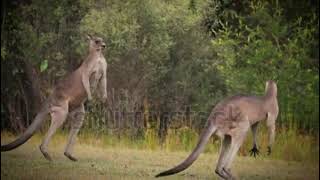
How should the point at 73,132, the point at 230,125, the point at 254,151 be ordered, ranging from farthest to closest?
the point at 73,132, the point at 254,151, the point at 230,125

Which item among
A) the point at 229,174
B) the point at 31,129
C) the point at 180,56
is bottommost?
the point at 229,174

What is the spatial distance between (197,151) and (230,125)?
0.26 metres

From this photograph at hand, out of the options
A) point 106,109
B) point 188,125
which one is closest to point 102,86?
point 106,109

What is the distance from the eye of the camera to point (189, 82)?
22.8 feet

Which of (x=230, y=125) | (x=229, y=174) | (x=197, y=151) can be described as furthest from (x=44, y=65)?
(x=229, y=174)

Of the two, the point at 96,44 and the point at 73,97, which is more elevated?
the point at 96,44

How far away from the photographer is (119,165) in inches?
273

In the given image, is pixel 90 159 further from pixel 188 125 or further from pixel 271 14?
pixel 271 14

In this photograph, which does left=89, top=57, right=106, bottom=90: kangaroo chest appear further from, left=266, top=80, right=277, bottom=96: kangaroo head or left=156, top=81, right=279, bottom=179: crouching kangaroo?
left=266, top=80, right=277, bottom=96: kangaroo head

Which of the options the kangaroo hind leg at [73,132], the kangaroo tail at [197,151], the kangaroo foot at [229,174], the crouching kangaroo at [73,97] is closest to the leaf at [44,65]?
the crouching kangaroo at [73,97]

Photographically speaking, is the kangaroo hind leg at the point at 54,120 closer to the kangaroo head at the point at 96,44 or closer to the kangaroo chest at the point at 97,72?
the kangaroo chest at the point at 97,72

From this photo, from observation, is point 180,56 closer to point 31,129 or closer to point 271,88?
point 271,88

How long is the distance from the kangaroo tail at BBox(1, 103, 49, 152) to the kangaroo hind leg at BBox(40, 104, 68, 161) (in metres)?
0.06

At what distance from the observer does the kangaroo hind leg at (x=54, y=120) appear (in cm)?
702
